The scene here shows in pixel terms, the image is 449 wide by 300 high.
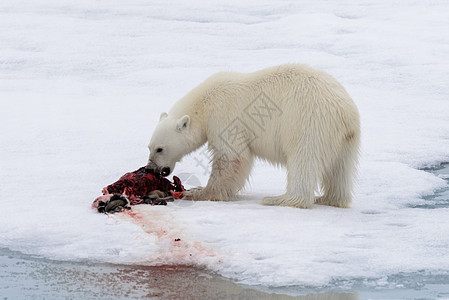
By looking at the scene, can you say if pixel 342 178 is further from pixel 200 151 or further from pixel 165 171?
pixel 200 151

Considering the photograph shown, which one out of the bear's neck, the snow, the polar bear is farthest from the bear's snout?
the snow

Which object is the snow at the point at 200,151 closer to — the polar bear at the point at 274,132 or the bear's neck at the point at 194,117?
the polar bear at the point at 274,132

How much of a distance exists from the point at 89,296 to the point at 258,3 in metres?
14.6

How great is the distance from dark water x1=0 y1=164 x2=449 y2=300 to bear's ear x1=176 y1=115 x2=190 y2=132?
1.93m

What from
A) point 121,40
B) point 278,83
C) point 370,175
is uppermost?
point 121,40

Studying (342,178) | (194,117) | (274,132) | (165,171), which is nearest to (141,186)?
(165,171)

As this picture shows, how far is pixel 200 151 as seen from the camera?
7.63 metres

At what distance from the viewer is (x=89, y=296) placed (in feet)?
11.5

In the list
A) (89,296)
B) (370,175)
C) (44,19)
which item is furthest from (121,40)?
(89,296)

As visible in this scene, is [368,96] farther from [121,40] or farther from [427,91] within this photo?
[121,40]

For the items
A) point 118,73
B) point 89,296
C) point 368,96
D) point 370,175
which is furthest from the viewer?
point 118,73

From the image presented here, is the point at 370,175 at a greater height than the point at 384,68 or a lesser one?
lesser

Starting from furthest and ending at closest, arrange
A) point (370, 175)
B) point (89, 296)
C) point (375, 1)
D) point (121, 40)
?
point (375, 1) → point (121, 40) → point (370, 175) → point (89, 296)

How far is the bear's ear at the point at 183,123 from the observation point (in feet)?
18.8
